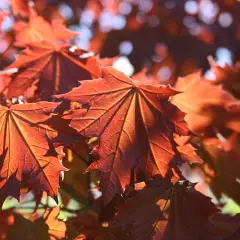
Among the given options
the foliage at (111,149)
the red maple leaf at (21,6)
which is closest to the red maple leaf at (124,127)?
the foliage at (111,149)

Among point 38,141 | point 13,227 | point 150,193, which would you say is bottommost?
point 13,227

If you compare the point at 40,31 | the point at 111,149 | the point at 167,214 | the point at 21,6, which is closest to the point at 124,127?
the point at 111,149

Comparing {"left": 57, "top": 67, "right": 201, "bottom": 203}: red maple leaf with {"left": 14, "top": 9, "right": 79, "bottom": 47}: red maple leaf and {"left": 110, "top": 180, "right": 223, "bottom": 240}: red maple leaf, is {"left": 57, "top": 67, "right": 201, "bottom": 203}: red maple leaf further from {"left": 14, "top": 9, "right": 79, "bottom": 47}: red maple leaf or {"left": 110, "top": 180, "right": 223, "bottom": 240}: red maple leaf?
{"left": 14, "top": 9, "right": 79, "bottom": 47}: red maple leaf

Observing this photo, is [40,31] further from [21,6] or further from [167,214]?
[167,214]

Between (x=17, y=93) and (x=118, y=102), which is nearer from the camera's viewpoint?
(x=118, y=102)

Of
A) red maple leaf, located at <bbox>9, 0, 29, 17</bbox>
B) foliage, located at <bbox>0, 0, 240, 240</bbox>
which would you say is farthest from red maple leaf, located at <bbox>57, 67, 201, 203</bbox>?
red maple leaf, located at <bbox>9, 0, 29, 17</bbox>

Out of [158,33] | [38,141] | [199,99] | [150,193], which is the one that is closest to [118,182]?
[150,193]

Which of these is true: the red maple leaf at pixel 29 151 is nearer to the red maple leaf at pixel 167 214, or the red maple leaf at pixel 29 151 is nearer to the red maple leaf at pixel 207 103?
the red maple leaf at pixel 167 214

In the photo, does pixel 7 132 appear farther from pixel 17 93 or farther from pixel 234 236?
pixel 234 236
